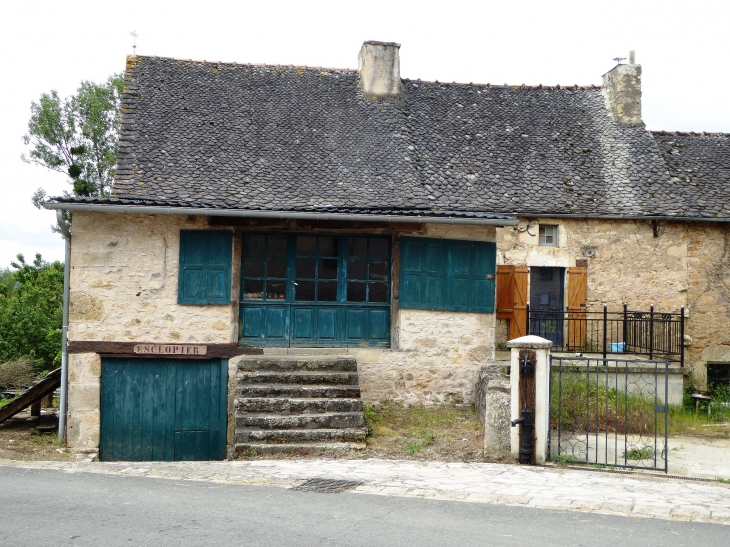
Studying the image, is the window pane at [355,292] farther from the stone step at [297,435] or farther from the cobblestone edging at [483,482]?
the cobblestone edging at [483,482]

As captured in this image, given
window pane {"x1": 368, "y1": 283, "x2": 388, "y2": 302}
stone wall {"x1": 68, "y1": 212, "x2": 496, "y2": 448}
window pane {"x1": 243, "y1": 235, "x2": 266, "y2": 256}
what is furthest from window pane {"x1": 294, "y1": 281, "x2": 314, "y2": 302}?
stone wall {"x1": 68, "y1": 212, "x2": 496, "y2": 448}

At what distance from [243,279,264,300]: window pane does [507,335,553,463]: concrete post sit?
4.75m

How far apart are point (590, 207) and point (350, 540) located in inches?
452

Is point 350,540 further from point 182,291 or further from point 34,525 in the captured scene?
point 182,291

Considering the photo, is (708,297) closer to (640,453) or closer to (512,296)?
(512,296)

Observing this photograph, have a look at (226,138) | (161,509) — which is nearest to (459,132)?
(226,138)

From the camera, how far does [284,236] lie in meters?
12.3

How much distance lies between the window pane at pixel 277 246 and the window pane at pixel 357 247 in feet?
3.52

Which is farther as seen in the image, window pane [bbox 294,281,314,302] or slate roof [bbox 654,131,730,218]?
slate roof [bbox 654,131,730,218]

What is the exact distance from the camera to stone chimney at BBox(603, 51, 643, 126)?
17562 millimetres

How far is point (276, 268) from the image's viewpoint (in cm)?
1225

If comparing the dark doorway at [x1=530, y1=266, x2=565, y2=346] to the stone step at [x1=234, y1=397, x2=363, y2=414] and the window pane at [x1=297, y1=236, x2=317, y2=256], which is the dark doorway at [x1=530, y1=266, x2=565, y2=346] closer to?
the window pane at [x1=297, y1=236, x2=317, y2=256]

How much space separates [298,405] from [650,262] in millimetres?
9185

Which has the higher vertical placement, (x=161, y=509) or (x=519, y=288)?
(x=519, y=288)
